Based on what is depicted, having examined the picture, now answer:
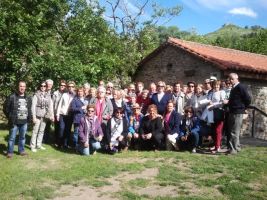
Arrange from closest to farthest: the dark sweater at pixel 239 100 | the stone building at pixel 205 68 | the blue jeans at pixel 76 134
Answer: the dark sweater at pixel 239 100
the blue jeans at pixel 76 134
the stone building at pixel 205 68

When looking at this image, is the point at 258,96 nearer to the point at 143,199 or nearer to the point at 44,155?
the point at 44,155

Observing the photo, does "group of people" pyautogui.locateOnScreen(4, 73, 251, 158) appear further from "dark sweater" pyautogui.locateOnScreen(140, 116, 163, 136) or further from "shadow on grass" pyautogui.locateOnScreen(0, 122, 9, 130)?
"shadow on grass" pyautogui.locateOnScreen(0, 122, 9, 130)

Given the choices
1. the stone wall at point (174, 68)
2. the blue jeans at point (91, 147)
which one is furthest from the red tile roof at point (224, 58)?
the blue jeans at point (91, 147)

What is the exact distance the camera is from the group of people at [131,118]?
9.28m

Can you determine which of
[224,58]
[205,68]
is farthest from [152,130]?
[224,58]

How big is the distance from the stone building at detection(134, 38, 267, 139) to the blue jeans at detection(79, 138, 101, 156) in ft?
25.6

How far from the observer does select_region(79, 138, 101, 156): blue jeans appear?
30.2ft

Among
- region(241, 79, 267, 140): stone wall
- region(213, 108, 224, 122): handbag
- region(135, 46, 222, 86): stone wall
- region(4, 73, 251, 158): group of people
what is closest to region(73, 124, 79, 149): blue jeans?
region(4, 73, 251, 158): group of people

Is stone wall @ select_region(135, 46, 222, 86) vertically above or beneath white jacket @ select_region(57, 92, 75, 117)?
above

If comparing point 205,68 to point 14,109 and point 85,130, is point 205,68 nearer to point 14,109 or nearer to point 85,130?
point 85,130

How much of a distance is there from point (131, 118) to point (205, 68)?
24.2 feet

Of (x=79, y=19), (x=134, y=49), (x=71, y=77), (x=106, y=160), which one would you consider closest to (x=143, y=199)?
(x=106, y=160)

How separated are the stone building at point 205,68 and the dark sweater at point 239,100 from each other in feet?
21.9

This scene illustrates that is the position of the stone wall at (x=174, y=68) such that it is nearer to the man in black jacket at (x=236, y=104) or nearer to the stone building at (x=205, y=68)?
the stone building at (x=205, y=68)
